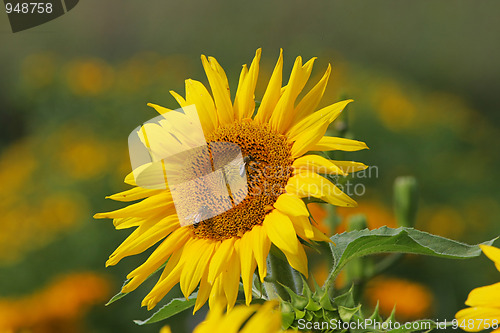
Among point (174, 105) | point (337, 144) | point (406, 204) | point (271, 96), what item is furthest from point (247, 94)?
point (174, 105)

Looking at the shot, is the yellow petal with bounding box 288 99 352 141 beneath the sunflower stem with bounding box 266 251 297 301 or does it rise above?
above

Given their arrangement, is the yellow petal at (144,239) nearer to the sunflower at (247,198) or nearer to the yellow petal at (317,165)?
the sunflower at (247,198)

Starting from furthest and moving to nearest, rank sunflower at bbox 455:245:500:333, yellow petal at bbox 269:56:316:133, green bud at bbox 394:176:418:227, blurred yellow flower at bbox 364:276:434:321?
blurred yellow flower at bbox 364:276:434:321 → green bud at bbox 394:176:418:227 → yellow petal at bbox 269:56:316:133 → sunflower at bbox 455:245:500:333

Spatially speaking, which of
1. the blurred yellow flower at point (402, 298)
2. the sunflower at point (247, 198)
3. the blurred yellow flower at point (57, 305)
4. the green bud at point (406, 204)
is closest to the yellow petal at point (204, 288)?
the sunflower at point (247, 198)

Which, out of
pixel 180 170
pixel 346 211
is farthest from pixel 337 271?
pixel 346 211

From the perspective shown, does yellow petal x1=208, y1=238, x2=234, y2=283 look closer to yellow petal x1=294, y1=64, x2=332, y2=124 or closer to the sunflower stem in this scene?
the sunflower stem

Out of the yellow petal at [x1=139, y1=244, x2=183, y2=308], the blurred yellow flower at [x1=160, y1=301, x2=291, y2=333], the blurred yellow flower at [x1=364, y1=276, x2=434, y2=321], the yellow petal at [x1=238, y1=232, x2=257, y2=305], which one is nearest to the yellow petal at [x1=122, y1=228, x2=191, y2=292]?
the yellow petal at [x1=139, y1=244, x2=183, y2=308]
